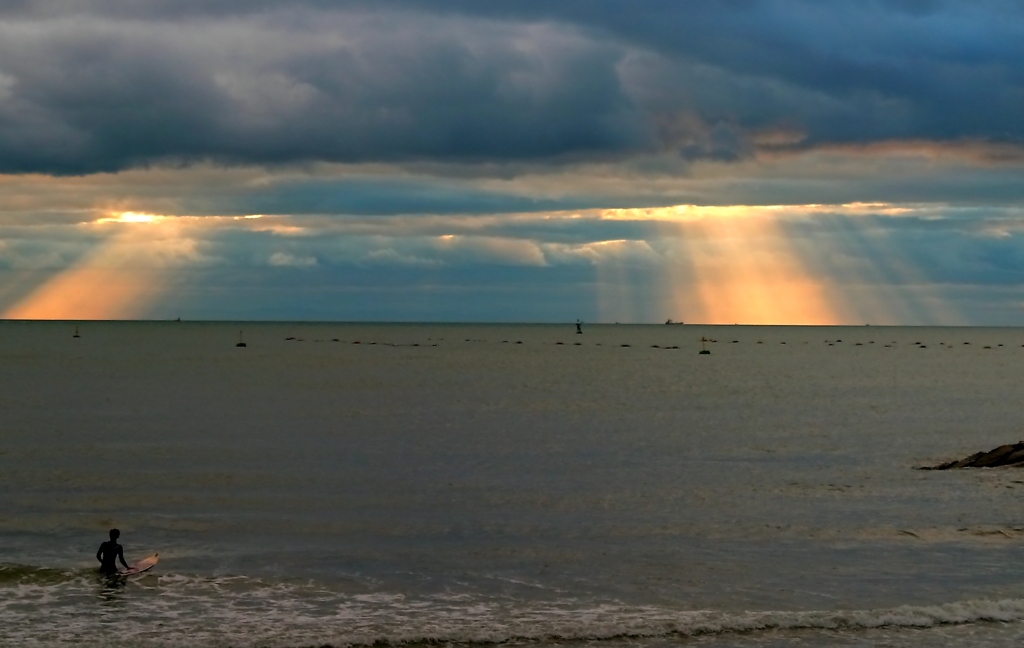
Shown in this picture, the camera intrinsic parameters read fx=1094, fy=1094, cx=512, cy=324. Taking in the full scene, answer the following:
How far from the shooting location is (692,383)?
12069cm

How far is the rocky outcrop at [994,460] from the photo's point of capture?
47500 millimetres

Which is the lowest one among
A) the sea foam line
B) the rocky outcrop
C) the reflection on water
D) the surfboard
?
the sea foam line

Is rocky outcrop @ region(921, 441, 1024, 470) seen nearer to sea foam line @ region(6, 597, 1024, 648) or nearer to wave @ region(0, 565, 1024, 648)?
wave @ region(0, 565, 1024, 648)

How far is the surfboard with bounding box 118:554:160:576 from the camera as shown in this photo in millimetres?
28328

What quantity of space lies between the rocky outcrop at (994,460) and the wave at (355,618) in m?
23.6

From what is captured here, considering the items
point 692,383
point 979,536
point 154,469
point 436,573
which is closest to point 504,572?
point 436,573

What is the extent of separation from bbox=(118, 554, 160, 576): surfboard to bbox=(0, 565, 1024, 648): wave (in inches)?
33.4

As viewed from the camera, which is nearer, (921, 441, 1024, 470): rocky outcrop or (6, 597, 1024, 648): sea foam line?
(6, 597, 1024, 648): sea foam line

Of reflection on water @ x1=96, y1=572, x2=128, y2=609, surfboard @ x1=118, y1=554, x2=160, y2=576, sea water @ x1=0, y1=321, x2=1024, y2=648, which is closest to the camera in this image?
sea water @ x1=0, y1=321, x2=1024, y2=648

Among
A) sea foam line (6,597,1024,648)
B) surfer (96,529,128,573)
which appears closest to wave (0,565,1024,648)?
sea foam line (6,597,1024,648)

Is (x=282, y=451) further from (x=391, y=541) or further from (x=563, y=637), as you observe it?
(x=563, y=637)

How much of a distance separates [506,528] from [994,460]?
24.8 metres

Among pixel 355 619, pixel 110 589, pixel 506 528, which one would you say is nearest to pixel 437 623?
pixel 355 619

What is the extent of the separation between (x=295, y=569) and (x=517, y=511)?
35.2ft
